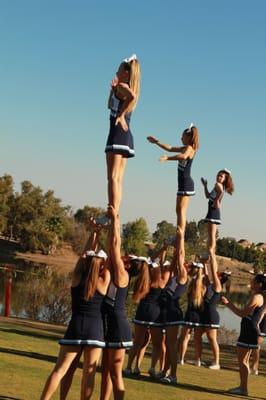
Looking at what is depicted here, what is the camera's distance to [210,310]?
12039 millimetres

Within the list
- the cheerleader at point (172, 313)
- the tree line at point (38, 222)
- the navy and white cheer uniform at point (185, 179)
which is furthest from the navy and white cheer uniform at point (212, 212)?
the tree line at point (38, 222)

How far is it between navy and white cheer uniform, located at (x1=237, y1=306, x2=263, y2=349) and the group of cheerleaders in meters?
0.02

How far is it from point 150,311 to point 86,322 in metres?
3.41

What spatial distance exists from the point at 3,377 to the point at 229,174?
513 centimetres

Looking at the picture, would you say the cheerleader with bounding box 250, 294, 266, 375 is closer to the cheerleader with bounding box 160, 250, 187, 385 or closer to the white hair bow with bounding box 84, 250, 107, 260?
the cheerleader with bounding box 160, 250, 187, 385

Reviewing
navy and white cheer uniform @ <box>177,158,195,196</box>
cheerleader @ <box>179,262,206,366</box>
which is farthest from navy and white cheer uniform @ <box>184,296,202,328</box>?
navy and white cheer uniform @ <box>177,158,195,196</box>

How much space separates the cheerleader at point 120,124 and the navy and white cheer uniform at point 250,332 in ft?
12.3

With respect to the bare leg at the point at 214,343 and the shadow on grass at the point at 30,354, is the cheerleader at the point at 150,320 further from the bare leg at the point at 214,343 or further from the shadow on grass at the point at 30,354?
the bare leg at the point at 214,343

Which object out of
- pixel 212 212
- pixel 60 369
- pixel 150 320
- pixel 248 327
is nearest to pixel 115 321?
pixel 60 369

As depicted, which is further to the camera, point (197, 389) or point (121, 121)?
point (197, 389)

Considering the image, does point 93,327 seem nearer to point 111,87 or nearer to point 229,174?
point 111,87

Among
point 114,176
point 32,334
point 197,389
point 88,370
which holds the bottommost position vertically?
point 197,389

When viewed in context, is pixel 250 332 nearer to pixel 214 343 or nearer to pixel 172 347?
pixel 172 347

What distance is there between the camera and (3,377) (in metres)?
7.67
